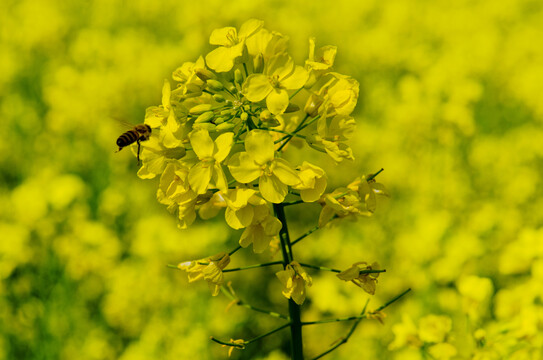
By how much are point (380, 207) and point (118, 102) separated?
2420 mm

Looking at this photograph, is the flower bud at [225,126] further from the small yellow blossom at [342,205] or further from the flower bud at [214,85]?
the small yellow blossom at [342,205]

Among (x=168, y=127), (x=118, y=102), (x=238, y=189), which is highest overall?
(x=168, y=127)

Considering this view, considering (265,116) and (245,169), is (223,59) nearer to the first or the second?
(265,116)

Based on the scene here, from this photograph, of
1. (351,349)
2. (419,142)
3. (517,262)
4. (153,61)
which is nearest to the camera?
(517,262)

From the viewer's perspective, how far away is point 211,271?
1608 millimetres

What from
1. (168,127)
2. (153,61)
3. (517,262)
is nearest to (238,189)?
(168,127)

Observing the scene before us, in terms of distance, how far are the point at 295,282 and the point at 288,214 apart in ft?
9.43

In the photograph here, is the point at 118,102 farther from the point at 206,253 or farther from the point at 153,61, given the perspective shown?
the point at 206,253

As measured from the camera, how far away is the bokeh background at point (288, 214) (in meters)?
3.03

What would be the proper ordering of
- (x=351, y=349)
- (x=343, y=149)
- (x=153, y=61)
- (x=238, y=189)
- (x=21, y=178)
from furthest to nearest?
(x=153, y=61) < (x=21, y=178) < (x=351, y=349) < (x=343, y=149) < (x=238, y=189)

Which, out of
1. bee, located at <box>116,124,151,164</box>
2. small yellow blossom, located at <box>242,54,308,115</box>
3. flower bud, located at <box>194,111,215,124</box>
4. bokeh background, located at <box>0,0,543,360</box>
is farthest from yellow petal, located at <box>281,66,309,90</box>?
bokeh background, located at <box>0,0,543,360</box>

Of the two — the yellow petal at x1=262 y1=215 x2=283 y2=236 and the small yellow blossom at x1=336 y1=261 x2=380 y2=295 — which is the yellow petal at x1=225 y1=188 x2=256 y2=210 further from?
the small yellow blossom at x1=336 y1=261 x2=380 y2=295

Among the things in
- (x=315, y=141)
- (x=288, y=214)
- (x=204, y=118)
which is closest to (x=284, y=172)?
(x=315, y=141)

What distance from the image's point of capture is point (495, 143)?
460 centimetres
